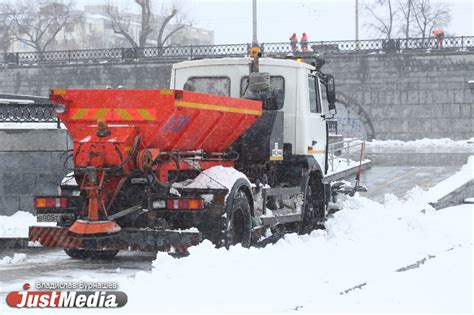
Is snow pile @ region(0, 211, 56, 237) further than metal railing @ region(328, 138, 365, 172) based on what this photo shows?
No

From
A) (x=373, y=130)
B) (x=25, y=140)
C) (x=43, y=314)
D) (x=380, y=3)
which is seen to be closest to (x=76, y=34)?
(x=380, y=3)

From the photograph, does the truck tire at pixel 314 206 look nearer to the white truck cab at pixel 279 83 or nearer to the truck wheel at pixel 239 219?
the white truck cab at pixel 279 83

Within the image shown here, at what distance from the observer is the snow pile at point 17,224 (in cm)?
1387

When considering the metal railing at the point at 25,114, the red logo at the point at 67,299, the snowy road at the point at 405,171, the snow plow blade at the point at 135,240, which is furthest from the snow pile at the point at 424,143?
the red logo at the point at 67,299

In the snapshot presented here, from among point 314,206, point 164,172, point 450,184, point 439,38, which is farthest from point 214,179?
point 439,38

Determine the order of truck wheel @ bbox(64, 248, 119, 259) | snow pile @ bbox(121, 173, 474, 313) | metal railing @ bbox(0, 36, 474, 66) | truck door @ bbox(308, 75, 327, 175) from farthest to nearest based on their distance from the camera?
metal railing @ bbox(0, 36, 474, 66) → truck door @ bbox(308, 75, 327, 175) → truck wheel @ bbox(64, 248, 119, 259) → snow pile @ bbox(121, 173, 474, 313)

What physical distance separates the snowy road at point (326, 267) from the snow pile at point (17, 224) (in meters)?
0.89

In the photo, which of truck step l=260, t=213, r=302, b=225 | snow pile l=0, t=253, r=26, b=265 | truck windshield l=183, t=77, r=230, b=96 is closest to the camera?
snow pile l=0, t=253, r=26, b=265

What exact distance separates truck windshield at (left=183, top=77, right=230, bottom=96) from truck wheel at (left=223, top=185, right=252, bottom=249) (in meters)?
2.65

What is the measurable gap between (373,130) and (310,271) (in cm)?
3361

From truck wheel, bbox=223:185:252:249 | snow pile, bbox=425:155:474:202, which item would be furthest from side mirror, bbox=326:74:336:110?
snow pile, bbox=425:155:474:202

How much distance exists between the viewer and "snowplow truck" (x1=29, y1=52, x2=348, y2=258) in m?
10.2

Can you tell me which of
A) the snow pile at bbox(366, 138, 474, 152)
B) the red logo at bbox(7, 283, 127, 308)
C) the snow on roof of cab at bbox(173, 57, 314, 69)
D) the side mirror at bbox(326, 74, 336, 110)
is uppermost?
the snow on roof of cab at bbox(173, 57, 314, 69)

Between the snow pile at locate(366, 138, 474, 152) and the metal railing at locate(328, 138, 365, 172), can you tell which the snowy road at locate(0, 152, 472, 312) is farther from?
the snow pile at locate(366, 138, 474, 152)
